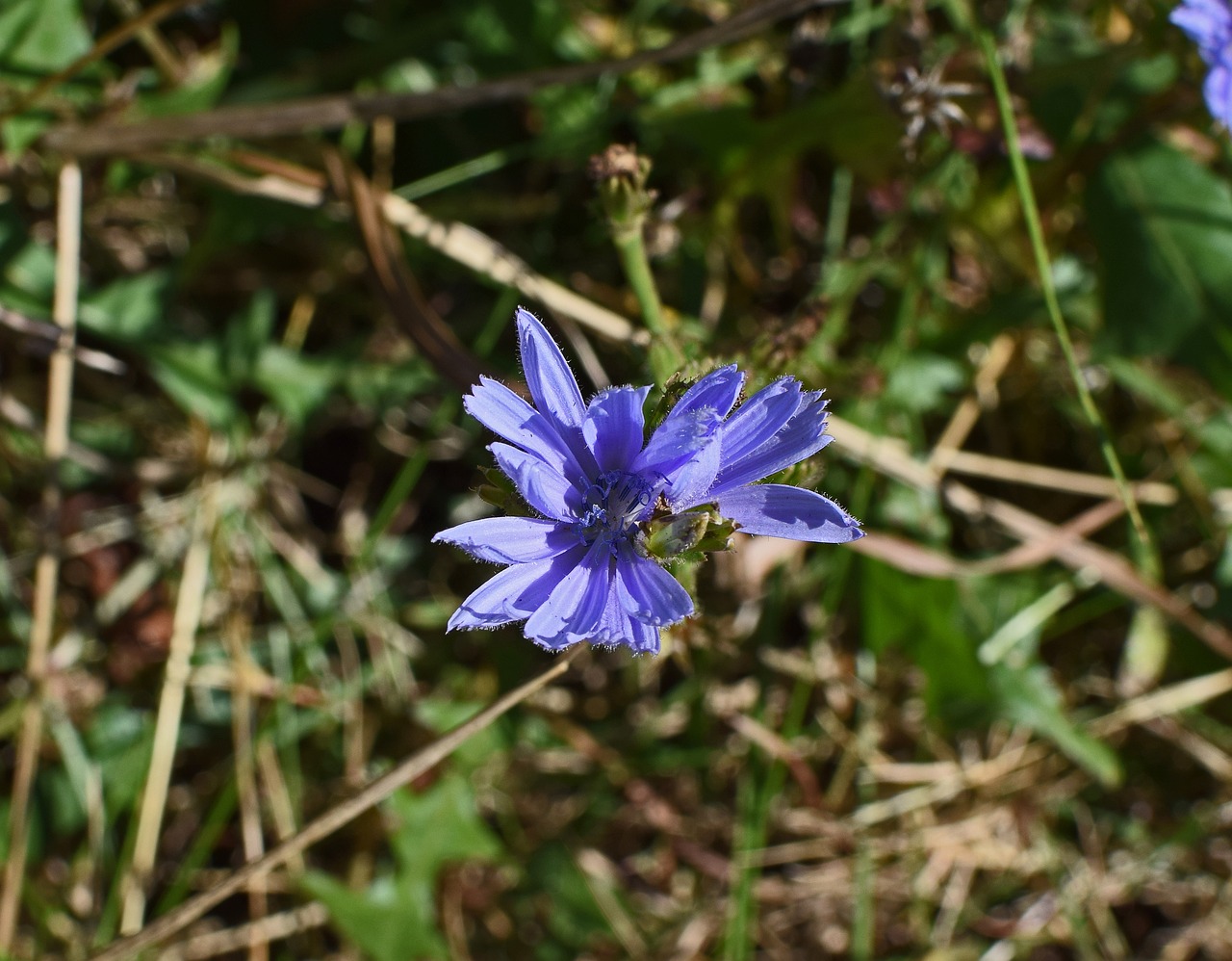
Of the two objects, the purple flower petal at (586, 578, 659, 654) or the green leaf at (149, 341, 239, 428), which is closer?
the purple flower petal at (586, 578, 659, 654)

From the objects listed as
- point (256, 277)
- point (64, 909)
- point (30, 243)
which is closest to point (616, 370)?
point (256, 277)

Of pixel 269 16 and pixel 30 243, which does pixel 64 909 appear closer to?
pixel 30 243

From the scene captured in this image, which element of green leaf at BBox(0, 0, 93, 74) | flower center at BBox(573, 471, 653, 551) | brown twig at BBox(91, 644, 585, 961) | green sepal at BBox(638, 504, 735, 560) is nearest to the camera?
green sepal at BBox(638, 504, 735, 560)

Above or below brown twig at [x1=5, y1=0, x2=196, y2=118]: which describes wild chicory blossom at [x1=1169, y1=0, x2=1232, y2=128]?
below

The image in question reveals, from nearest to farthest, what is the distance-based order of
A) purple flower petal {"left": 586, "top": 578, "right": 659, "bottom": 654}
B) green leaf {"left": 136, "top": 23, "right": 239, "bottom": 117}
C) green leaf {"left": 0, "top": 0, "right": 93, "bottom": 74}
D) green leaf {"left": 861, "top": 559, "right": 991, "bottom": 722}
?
purple flower petal {"left": 586, "top": 578, "right": 659, "bottom": 654}
green leaf {"left": 0, "top": 0, "right": 93, "bottom": 74}
green leaf {"left": 136, "top": 23, "right": 239, "bottom": 117}
green leaf {"left": 861, "top": 559, "right": 991, "bottom": 722}

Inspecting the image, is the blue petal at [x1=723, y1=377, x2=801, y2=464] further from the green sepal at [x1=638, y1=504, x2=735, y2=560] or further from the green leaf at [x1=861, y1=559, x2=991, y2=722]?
the green leaf at [x1=861, y1=559, x2=991, y2=722]

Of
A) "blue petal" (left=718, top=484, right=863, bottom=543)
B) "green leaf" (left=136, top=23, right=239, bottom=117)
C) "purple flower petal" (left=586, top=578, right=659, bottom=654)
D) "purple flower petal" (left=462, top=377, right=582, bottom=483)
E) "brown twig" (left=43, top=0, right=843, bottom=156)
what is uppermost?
"green leaf" (left=136, top=23, right=239, bottom=117)

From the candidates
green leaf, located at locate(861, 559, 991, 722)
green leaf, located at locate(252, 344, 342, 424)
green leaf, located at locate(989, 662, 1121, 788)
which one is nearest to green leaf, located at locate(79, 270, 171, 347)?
green leaf, located at locate(252, 344, 342, 424)
